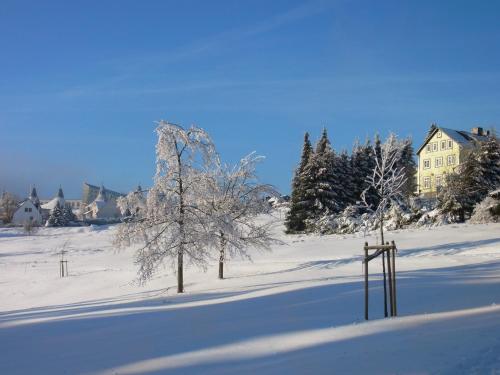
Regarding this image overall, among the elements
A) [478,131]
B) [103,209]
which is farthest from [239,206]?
[103,209]

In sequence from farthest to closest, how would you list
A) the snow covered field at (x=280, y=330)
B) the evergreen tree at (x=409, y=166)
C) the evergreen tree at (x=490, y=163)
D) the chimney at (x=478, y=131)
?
the chimney at (x=478, y=131) → the evergreen tree at (x=409, y=166) → the evergreen tree at (x=490, y=163) → the snow covered field at (x=280, y=330)

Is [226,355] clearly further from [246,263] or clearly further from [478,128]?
[478,128]

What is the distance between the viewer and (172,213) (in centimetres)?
2206

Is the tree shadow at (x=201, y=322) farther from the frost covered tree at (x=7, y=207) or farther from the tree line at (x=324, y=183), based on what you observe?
the frost covered tree at (x=7, y=207)

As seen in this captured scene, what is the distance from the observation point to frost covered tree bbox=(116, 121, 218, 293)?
21.9m

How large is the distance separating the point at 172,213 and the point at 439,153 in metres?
48.7

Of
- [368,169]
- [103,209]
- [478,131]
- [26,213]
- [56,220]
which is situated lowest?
[56,220]

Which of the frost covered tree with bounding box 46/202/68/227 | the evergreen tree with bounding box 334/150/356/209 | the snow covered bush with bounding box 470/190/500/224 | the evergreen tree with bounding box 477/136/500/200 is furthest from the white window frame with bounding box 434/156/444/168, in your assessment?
the frost covered tree with bounding box 46/202/68/227

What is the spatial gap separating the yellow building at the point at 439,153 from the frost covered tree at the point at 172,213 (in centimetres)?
4339

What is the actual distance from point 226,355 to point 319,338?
66.0 inches

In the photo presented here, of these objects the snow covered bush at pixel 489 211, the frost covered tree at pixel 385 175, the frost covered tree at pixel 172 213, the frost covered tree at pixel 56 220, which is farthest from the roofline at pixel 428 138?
the frost covered tree at pixel 56 220

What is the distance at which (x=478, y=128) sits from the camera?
6625cm

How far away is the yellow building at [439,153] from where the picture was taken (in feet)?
197

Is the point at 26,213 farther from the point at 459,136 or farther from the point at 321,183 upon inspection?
the point at 459,136
